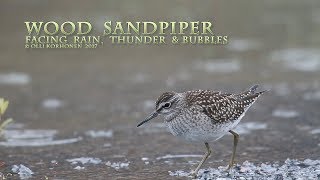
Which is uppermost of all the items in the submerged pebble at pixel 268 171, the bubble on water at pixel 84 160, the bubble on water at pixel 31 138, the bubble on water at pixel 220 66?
the bubble on water at pixel 220 66

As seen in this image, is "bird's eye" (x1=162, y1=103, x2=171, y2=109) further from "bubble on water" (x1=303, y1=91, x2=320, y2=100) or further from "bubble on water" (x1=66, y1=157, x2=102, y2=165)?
"bubble on water" (x1=303, y1=91, x2=320, y2=100)

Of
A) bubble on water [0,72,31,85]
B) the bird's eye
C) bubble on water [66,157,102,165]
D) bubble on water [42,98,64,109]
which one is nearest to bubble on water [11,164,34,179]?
bubble on water [66,157,102,165]

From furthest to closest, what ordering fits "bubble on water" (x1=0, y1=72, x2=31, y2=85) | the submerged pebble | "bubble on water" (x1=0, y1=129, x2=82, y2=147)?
1. "bubble on water" (x1=0, y1=72, x2=31, y2=85)
2. "bubble on water" (x1=0, y1=129, x2=82, y2=147)
3. the submerged pebble

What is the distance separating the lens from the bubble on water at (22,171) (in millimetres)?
11305

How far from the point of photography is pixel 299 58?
65.1 feet

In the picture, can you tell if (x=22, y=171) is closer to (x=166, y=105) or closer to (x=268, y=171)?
(x=166, y=105)

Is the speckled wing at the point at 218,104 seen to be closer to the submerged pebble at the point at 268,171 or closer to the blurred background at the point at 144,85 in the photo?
the submerged pebble at the point at 268,171

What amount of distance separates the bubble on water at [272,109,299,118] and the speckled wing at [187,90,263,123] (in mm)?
3409

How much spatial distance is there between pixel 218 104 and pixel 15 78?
28.3ft

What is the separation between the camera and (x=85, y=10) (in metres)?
25.4

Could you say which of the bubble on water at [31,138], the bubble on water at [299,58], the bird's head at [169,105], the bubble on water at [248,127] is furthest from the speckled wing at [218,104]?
the bubble on water at [299,58]

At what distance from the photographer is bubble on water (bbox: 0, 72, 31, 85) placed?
1856 cm

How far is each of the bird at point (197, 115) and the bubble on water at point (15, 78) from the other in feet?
25.9

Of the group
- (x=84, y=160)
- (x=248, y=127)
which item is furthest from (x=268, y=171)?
(x=248, y=127)
